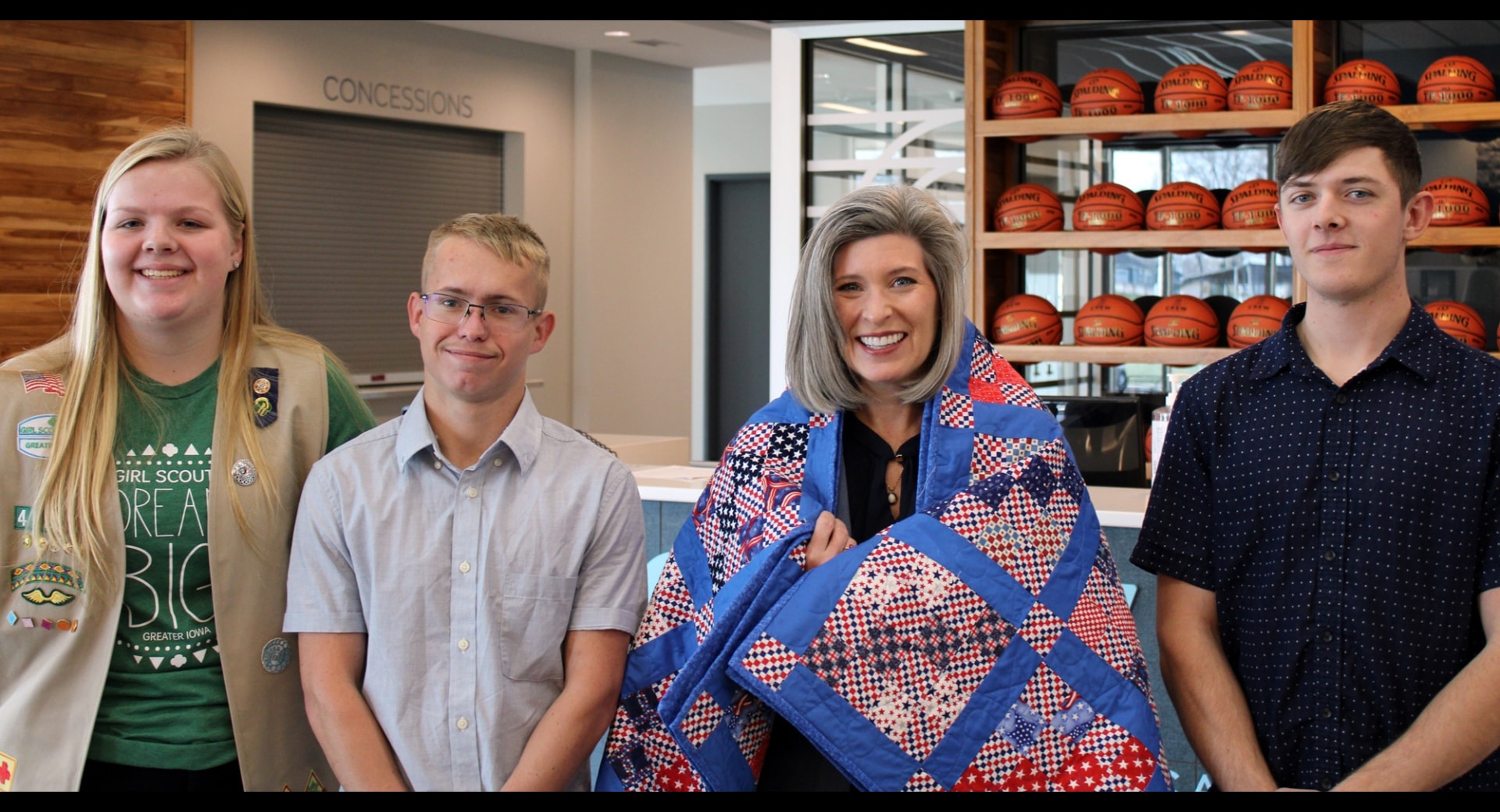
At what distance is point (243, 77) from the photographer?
740 cm

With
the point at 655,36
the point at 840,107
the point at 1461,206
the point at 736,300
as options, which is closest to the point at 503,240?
the point at 1461,206

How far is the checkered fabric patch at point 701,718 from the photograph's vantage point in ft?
5.59

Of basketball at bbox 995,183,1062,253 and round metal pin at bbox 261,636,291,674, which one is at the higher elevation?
basketball at bbox 995,183,1062,253

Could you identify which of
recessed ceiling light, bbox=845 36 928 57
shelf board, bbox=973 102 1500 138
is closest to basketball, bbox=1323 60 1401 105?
Result: shelf board, bbox=973 102 1500 138

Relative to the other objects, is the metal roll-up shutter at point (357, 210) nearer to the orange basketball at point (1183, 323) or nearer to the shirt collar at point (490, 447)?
the orange basketball at point (1183, 323)

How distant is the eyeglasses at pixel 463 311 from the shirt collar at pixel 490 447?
11 centimetres

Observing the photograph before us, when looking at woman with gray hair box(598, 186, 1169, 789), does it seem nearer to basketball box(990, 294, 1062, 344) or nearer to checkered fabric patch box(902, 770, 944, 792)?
checkered fabric patch box(902, 770, 944, 792)

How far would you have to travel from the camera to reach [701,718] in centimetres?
171

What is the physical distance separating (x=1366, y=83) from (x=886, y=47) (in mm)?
1974

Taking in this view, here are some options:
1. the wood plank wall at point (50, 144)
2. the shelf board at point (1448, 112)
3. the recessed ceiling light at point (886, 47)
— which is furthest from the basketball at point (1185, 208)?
the wood plank wall at point (50, 144)

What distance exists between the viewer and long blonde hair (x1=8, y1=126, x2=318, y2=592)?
1.79m

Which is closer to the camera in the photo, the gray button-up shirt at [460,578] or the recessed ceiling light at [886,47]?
the gray button-up shirt at [460,578]

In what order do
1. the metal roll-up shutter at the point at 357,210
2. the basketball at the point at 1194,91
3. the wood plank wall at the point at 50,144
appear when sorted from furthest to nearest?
1. the metal roll-up shutter at the point at 357,210
2. the wood plank wall at the point at 50,144
3. the basketball at the point at 1194,91

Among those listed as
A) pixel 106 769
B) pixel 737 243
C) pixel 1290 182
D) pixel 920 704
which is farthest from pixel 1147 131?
pixel 737 243
